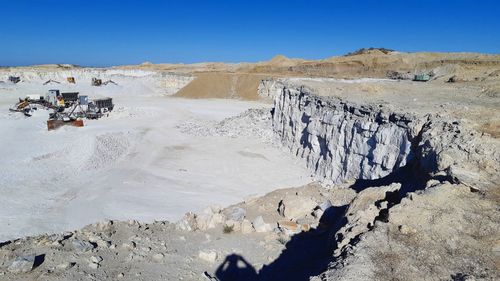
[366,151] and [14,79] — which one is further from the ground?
[14,79]

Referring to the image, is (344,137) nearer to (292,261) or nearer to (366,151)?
(366,151)

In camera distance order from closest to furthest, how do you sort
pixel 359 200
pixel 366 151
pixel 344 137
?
pixel 359 200
pixel 366 151
pixel 344 137

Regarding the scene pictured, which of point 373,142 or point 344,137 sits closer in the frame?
point 373,142

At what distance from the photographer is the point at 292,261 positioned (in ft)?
40.9

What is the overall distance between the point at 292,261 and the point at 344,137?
9465 millimetres

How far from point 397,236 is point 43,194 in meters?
18.3

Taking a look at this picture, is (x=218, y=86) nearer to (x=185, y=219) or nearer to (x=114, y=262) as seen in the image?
(x=185, y=219)

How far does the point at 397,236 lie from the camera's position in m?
8.94

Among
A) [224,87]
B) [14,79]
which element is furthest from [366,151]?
[14,79]

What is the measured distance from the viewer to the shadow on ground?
37.4 ft

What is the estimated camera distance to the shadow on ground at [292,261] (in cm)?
1140

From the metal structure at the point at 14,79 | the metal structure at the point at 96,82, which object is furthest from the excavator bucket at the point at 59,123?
the metal structure at the point at 14,79

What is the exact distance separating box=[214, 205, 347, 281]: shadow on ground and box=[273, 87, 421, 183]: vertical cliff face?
170 inches

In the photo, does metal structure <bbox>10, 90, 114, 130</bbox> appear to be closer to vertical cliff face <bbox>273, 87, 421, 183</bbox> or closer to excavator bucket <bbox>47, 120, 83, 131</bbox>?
excavator bucket <bbox>47, 120, 83, 131</bbox>
